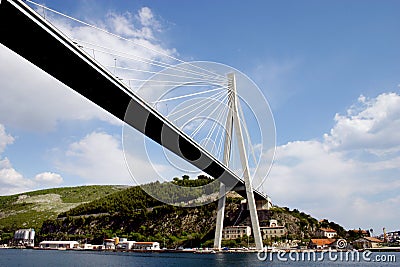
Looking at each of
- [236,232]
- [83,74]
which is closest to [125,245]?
[236,232]

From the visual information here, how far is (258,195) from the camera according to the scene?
49969 mm

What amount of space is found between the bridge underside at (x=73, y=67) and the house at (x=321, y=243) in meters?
32.5

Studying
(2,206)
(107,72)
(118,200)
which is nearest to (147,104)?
(107,72)

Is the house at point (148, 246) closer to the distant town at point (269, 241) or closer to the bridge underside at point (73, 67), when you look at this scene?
the distant town at point (269, 241)

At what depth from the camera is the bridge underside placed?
11461 mm

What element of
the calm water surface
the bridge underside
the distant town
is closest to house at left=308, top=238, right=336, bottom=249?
the distant town

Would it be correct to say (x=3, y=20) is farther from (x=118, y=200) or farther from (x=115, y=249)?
(x=118, y=200)

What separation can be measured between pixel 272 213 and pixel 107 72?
45.0 metres

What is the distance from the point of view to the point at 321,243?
50.5m

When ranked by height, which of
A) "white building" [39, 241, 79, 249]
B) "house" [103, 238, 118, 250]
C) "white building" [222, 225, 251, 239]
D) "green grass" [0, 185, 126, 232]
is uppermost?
"green grass" [0, 185, 126, 232]

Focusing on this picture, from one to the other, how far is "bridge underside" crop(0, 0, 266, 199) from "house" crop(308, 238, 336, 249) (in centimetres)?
3253

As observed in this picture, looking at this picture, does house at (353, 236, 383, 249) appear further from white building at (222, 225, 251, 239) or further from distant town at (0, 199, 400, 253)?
white building at (222, 225, 251, 239)

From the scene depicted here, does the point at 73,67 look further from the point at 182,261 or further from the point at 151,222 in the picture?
the point at 151,222

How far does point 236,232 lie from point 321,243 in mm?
10773
